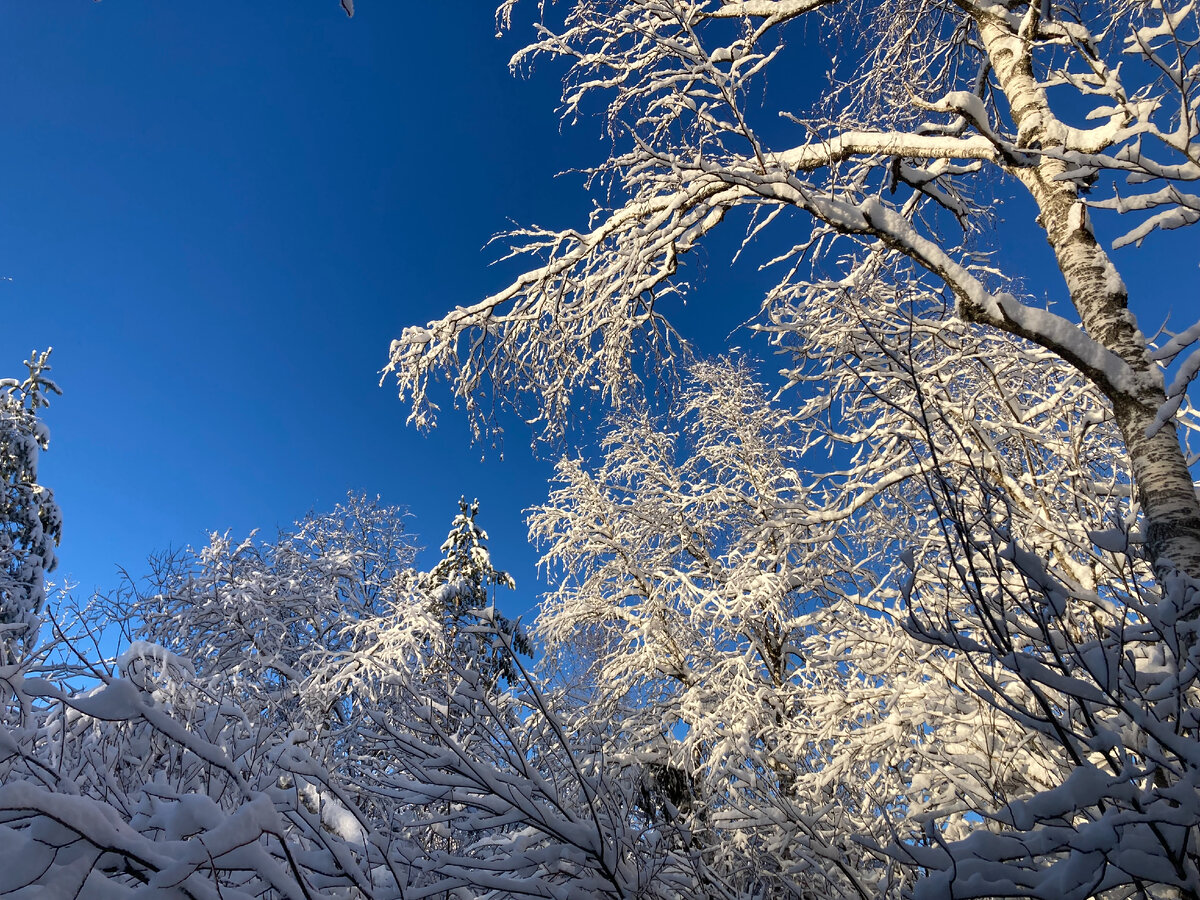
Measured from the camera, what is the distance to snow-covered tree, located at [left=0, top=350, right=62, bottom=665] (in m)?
13.3

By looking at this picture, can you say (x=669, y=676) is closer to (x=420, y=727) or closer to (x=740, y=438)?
(x=740, y=438)

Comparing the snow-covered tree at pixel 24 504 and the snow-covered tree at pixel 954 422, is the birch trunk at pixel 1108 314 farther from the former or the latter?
the snow-covered tree at pixel 24 504

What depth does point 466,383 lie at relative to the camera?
5.23 meters

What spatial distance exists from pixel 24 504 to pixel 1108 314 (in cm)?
1824

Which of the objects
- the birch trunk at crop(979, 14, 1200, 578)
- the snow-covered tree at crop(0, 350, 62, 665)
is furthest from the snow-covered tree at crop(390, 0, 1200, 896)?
the snow-covered tree at crop(0, 350, 62, 665)

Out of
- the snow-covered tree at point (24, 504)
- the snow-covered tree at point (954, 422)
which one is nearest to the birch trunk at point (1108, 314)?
the snow-covered tree at point (954, 422)

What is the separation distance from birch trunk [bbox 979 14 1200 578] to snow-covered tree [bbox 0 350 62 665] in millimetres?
16885

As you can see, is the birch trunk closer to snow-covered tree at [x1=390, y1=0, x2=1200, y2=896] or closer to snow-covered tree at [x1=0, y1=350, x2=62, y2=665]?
snow-covered tree at [x1=390, y1=0, x2=1200, y2=896]

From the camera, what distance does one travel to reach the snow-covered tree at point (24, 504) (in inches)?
523

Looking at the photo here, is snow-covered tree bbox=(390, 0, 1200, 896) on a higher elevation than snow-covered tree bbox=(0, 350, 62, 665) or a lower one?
lower

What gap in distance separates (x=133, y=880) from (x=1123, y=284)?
4336 millimetres

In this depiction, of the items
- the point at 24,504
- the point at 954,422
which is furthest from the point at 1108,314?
the point at 24,504

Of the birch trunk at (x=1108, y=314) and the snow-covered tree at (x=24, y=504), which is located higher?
the snow-covered tree at (x=24, y=504)

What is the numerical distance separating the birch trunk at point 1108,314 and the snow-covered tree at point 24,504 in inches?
665
